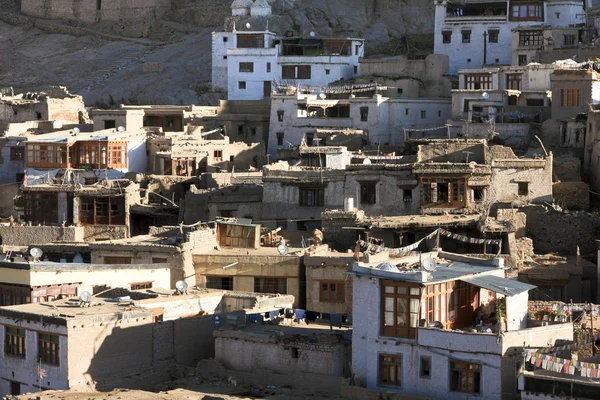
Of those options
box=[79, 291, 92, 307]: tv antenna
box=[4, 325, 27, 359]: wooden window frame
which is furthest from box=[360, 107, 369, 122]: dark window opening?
box=[4, 325, 27, 359]: wooden window frame

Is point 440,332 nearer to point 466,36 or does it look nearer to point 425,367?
point 425,367

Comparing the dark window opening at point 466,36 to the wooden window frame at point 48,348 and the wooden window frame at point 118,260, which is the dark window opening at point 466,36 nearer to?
the wooden window frame at point 118,260

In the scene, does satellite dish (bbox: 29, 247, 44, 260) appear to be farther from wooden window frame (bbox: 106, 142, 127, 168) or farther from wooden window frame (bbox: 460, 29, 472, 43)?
wooden window frame (bbox: 460, 29, 472, 43)

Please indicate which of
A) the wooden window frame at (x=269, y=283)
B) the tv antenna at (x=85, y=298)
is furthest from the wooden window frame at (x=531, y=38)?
the tv antenna at (x=85, y=298)

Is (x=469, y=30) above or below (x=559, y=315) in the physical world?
above

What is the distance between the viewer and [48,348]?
123 ft

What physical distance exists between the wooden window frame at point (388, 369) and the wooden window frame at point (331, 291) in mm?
7316

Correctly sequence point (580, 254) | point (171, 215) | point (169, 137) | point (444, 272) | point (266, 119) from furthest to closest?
point (266, 119) < point (169, 137) < point (171, 215) < point (580, 254) < point (444, 272)

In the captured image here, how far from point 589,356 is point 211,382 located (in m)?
8.14

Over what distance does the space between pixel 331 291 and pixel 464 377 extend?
29.7 ft

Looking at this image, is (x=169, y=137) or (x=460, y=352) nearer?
(x=460, y=352)

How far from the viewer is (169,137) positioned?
58688 mm

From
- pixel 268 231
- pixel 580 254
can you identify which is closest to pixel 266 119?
pixel 268 231

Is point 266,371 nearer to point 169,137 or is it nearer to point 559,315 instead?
point 559,315
